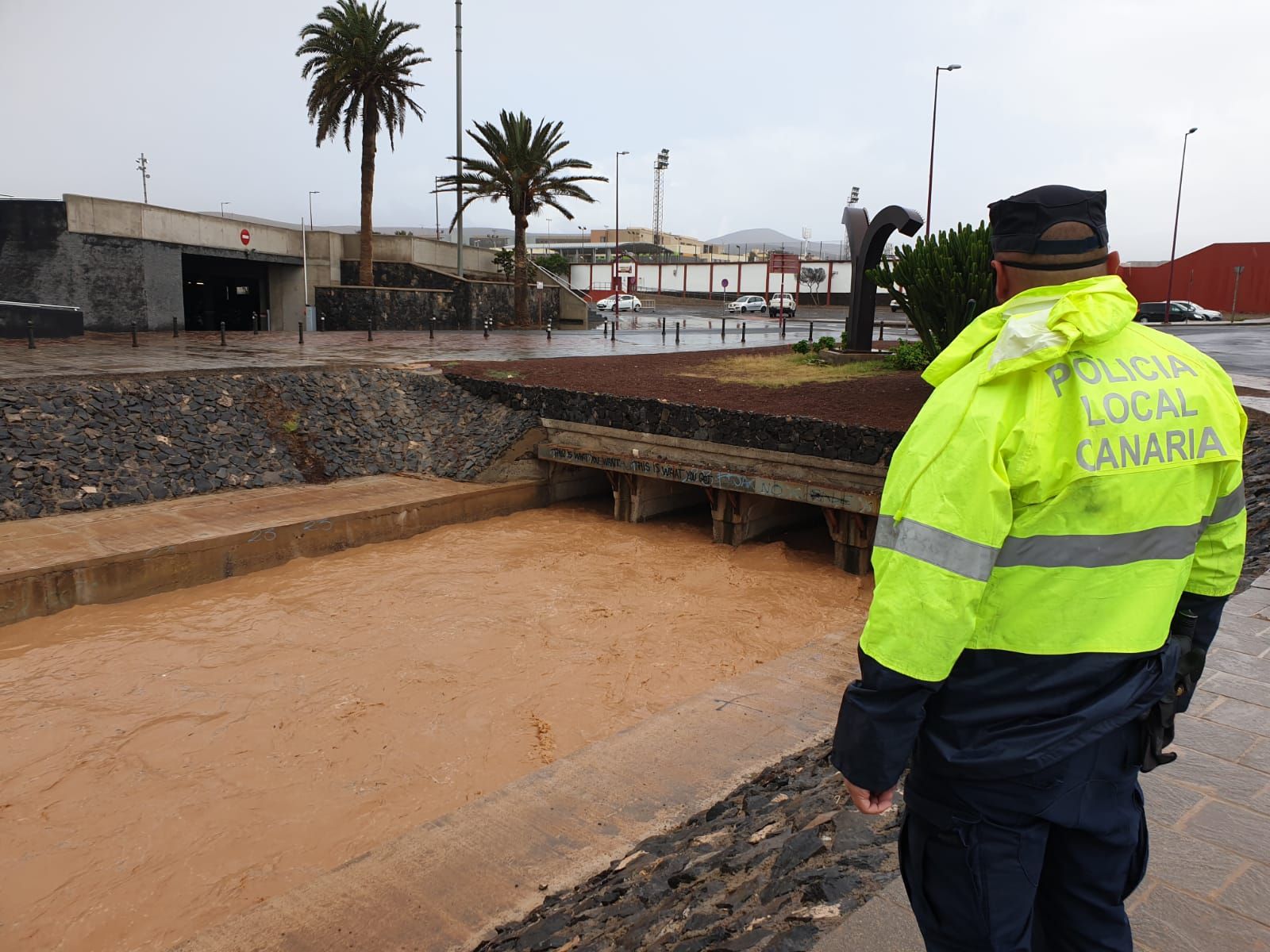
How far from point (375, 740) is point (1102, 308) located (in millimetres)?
6596

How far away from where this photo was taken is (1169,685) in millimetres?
2154

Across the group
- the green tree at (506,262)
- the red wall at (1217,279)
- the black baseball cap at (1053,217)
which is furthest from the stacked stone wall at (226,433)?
the red wall at (1217,279)

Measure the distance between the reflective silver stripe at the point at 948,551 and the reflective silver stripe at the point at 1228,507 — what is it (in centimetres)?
76

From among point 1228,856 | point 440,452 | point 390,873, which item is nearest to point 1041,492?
point 1228,856

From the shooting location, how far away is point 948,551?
1.91 metres

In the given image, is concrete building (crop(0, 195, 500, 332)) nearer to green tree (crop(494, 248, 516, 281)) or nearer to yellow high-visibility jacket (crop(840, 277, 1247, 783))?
green tree (crop(494, 248, 516, 281))

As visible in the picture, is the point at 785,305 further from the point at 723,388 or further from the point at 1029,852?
the point at 1029,852

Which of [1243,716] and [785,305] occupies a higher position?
[785,305]

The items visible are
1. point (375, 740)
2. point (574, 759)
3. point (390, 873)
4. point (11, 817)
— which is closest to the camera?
point (390, 873)

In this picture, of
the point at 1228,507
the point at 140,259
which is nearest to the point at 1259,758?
the point at 1228,507

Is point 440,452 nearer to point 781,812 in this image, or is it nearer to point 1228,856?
point 781,812

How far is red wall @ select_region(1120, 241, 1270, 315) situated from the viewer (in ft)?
160

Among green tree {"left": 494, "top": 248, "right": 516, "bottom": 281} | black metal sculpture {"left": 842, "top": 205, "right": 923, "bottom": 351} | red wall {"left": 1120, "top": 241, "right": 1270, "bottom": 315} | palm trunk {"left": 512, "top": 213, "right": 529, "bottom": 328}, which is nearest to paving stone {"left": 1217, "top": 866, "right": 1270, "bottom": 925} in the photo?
black metal sculpture {"left": 842, "top": 205, "right": 923, "bottom": 351}

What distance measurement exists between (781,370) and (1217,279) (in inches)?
1787
